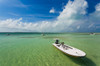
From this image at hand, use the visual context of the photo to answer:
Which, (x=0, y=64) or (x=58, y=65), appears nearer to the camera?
(x=58, y=65)

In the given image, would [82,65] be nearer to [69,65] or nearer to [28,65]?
[69,65]

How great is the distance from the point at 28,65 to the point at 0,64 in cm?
336

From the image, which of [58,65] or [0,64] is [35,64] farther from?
[0,64]

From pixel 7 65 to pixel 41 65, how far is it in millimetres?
3841

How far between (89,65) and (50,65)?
13.8 ft

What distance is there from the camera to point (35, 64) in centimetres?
707

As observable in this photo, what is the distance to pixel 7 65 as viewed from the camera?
695 centimetres

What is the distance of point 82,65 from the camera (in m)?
6.64

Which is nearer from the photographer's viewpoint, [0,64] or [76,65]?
[76,65]

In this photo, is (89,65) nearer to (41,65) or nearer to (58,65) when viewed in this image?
(58,65)

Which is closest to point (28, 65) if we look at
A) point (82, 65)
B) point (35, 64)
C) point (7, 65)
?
point (35, 64)

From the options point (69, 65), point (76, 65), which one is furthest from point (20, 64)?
point (76, 65)

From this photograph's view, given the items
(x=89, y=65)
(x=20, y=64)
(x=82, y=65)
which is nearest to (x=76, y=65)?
(x=82, y=65)

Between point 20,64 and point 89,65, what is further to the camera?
point 20,64
